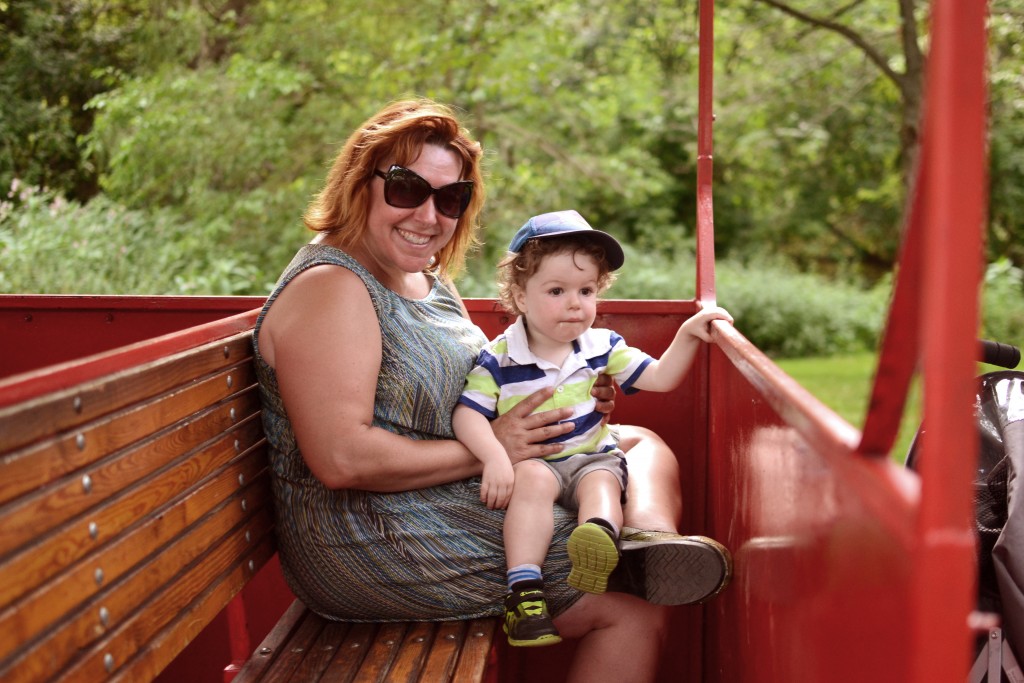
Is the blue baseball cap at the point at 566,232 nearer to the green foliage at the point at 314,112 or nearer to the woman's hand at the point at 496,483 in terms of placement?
the woman's hand at the point at 496,483

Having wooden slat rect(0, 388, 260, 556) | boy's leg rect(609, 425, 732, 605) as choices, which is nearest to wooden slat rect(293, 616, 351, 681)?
wooden slat rect(0, 388, 260, 556)

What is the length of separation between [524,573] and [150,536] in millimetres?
854

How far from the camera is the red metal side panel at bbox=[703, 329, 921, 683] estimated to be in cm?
115

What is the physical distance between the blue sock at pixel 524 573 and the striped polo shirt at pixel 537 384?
0.40 metres

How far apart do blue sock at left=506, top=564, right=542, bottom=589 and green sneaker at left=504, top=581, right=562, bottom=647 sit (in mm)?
12

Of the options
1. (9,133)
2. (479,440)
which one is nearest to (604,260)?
(479,440)

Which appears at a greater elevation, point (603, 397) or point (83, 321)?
point (83, 321)

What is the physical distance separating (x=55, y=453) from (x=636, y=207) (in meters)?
13.0

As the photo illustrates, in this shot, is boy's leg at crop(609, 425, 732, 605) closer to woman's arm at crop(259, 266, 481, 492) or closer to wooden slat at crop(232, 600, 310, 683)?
woman's arm at crop(259, 266, 481, 492)

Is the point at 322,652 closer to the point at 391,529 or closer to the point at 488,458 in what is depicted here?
the point at 391,529

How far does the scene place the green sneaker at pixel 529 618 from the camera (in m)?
2.31

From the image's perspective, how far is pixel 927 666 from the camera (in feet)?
3.40

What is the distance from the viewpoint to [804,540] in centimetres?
159

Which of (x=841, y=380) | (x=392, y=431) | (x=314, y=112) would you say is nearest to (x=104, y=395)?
(x=392, y=431)
